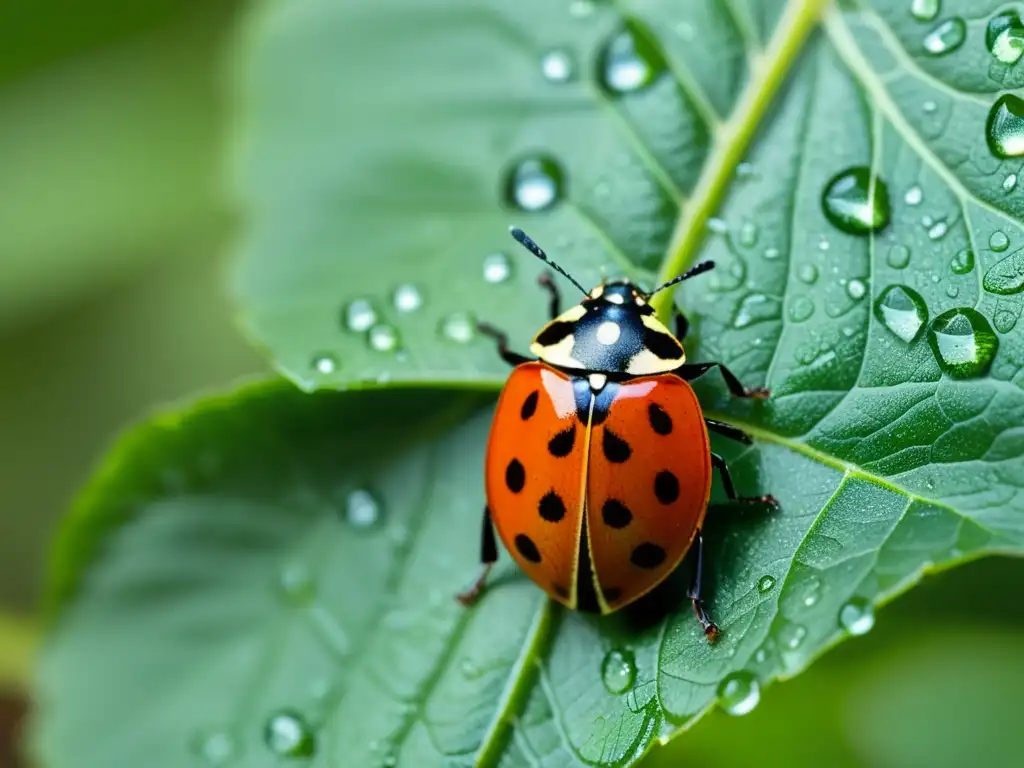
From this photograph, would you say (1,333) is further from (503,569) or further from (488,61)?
(503,569)

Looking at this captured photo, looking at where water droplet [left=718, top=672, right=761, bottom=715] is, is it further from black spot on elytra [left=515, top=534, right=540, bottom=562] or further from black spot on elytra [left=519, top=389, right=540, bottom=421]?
black spot on elytra [left=519, top=389, right=540, bottom=421]

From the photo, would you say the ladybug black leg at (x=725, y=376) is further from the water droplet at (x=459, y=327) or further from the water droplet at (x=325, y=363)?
the water droplet at (x=325, y=363)

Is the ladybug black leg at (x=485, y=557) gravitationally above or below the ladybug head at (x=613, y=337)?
below

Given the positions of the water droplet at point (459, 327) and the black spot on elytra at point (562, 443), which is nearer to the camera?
the black spot on elytra at point (562, 443)

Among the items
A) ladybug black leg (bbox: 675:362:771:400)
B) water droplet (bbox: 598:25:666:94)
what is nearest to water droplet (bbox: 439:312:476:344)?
ladybug black leg (bbox: 675:362:771:400)

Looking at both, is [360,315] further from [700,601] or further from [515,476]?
[700,601]

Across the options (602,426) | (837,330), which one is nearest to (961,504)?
(837,330)

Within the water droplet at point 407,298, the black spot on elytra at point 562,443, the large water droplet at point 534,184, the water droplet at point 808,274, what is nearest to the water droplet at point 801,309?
the water droplet at point 808,274
